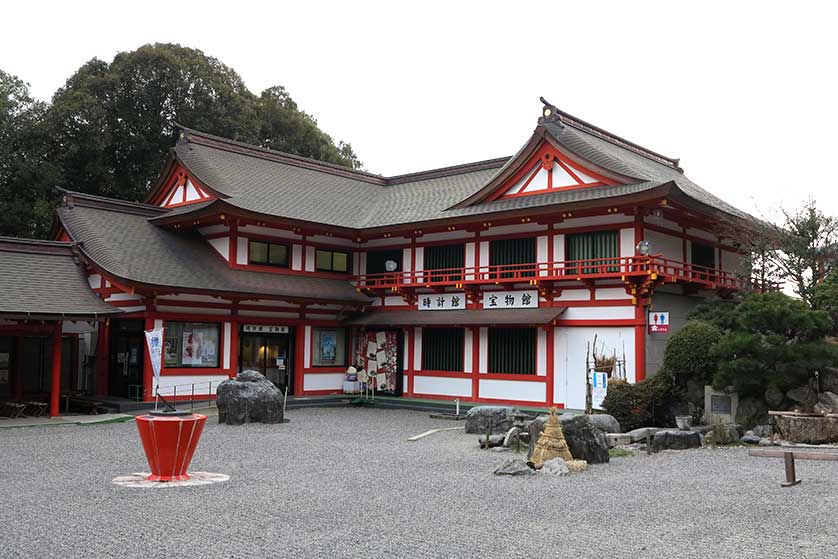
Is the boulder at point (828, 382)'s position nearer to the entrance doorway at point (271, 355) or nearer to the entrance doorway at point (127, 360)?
the entrance doorway at point (271, 355)

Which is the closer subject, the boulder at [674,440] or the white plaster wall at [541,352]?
the boulder at [674,440]

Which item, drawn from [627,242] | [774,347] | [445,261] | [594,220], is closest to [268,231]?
[445,261]

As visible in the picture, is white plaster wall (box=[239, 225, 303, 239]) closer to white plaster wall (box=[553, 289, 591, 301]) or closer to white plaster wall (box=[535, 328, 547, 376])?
white plaster wall (box=[535, 328, 547, 376])

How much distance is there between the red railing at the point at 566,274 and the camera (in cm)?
2033

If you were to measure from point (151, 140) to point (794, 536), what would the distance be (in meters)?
37.1

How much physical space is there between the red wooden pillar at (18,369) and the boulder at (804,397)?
19955mm

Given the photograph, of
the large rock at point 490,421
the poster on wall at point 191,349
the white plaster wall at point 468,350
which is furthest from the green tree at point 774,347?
the poster on wall at point 191,349

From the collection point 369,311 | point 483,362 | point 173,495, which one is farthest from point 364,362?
point 173,495

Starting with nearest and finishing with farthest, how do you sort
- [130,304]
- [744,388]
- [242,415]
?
[744,388] < [242,415] < [130,304]

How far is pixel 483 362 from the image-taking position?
2359 centimetres

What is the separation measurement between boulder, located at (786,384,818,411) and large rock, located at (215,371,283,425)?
11870 millimetres

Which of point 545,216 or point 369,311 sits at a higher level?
point 545,216

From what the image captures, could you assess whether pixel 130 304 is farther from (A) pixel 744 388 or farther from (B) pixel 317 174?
(A) pixel 744 388

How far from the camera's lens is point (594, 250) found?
21.8 m
